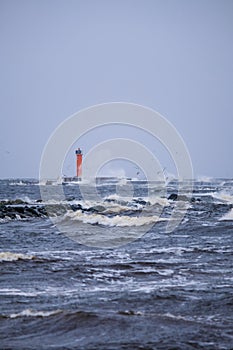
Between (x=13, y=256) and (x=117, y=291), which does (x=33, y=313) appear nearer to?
(x=117, y=291)

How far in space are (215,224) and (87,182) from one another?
87.4m

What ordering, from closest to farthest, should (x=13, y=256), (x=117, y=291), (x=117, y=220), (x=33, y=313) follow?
(x=33, y=313), (x=117, y=291), (x=13, y=256), (x=117, y=220)

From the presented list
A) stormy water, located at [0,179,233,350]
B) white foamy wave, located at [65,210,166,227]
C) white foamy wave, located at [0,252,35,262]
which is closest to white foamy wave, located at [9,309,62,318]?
stormy water, located at [0,179,233,350]

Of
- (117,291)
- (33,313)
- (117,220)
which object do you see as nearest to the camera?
(33,313)

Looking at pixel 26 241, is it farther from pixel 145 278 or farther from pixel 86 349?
pixel 86 349

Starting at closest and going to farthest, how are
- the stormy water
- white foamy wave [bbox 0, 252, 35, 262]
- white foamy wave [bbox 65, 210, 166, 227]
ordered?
the stormy water → white foamy wave [bbox 0, 252, 35, 262] → white foamy wave [bbox 65, 210, 166, 227]

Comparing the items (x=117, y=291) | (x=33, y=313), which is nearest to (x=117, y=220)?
(x=117, y=291)

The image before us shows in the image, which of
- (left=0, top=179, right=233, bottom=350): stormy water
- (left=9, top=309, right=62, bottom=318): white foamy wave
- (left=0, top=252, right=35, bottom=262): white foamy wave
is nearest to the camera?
(left=0, top=179, right=233, bottom=350): stormy water

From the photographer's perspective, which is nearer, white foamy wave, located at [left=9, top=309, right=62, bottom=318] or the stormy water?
the stormy water

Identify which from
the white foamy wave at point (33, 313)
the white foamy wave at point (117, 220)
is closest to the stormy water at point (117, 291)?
the white foamy wave at point (33, 313)

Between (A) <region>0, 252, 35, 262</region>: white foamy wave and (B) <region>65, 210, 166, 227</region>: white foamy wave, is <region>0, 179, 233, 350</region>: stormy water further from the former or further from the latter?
(B) <region>65, 210, 166, 227</region>: white foamy wave

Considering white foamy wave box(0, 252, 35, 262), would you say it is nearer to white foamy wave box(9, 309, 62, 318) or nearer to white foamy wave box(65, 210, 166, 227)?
white foamy wave box(9, 309, 62, 318)

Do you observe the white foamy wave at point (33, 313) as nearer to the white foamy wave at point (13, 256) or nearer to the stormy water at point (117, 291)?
the stormy water at point (117, 291)

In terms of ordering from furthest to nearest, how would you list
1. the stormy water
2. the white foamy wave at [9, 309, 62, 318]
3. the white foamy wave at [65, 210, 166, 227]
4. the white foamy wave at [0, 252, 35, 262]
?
the white foamy wave at [65, 210, 166, 227]
the white foamy wave at [0, 252, 35, 262]
the white foamy wave at [9, 309, 62, 318]
the stormy water
